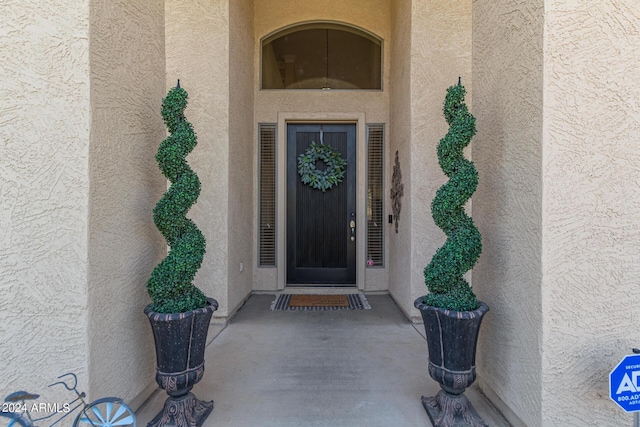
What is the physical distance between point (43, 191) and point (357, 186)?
12.9 ft

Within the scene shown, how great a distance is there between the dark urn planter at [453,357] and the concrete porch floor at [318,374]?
6.9 inches

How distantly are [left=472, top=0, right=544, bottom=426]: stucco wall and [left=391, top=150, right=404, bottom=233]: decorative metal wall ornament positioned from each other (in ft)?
6.14

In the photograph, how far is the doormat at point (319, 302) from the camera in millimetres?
4332

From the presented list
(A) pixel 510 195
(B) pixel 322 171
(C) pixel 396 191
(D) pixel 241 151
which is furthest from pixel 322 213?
(A) pixel 510 195

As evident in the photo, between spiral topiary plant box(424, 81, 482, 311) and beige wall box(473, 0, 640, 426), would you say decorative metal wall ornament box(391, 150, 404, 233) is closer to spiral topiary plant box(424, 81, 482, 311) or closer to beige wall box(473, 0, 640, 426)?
spiral topiary plant box(424, 81, 482, 311)

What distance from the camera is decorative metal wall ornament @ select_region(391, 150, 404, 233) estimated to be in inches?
170

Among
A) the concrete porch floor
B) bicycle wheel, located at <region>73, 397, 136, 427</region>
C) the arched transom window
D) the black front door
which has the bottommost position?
the concrete porch floor

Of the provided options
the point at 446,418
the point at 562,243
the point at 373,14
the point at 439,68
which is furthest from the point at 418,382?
the point at 373,14

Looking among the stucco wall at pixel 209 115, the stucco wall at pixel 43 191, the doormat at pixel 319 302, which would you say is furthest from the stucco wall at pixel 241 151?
the stucco wall at pixel 43 191

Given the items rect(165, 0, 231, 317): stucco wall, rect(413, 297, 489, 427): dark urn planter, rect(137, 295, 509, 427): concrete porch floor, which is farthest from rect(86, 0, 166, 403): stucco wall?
rect(413, 297, 489, 427): dark urn planter

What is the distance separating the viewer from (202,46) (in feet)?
12.2

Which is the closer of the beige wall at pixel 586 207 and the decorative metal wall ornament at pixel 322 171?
the beige wall at pixel 586 207

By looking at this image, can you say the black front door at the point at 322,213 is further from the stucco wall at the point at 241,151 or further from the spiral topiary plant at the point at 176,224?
the spiral topiary plant at the point at 176,224

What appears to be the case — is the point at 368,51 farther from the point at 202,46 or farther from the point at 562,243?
the point at 562,243
